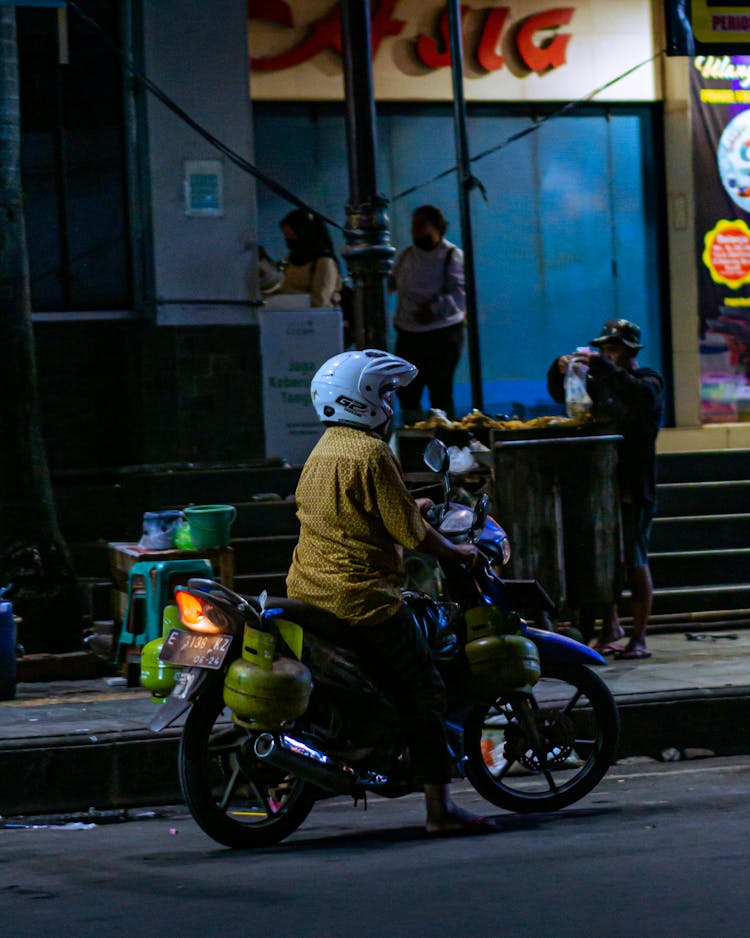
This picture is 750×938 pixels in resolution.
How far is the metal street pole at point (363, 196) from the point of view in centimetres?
885

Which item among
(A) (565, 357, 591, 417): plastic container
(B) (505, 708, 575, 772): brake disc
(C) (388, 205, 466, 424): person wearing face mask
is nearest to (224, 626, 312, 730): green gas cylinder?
(B) (505, 708, 575, 772): brake disc

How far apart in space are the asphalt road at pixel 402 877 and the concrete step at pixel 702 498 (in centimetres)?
552

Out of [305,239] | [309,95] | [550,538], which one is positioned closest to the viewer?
[550,538]

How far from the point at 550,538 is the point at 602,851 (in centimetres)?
407

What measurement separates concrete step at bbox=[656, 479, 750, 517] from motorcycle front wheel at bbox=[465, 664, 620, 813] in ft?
18.6

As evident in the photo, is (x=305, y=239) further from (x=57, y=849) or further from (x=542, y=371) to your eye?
(x=57, y=849)

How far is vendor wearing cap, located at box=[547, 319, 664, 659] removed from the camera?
31.5ft

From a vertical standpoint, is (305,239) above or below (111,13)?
below

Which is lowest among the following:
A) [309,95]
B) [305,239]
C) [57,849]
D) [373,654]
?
[57,849]

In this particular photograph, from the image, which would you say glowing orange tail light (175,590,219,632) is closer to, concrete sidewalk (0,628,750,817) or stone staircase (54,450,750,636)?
concrete sidewalk (0,628,750,817)

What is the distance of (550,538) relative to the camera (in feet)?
31.3

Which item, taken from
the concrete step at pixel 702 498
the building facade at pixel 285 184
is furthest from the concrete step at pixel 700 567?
the building facade at pixel 285 184

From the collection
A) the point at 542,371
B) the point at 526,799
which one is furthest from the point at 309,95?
the point at 526,799

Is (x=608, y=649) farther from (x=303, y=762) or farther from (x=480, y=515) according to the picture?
(x=303, y=762)
